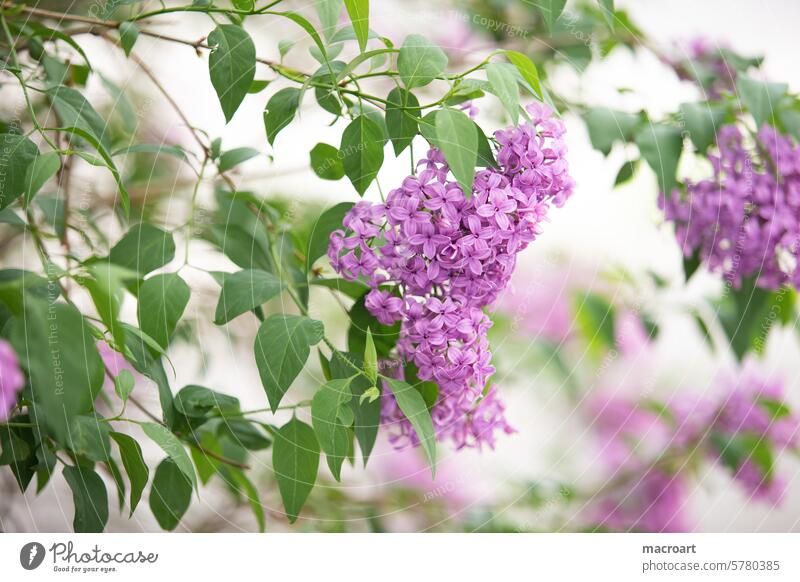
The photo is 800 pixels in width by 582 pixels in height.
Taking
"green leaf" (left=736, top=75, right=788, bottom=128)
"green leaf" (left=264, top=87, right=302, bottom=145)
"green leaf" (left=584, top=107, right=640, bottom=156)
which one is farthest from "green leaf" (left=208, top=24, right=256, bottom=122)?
"green leaf" (left=736, top=75, right=788, bottom=128)

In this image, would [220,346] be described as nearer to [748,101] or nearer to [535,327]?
[535,327]

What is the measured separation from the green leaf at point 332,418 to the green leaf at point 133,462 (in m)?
0.09

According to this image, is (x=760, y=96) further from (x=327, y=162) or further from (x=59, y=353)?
(x=59, y=353)

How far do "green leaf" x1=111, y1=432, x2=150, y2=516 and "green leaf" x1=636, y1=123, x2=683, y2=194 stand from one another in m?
0.38

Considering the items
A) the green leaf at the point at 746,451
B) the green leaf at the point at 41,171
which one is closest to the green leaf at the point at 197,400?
the green leaf at the point at 41,171

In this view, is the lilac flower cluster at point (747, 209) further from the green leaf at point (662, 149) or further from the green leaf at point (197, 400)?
the green leaf at point (197, 400)

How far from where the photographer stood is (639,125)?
53 cm

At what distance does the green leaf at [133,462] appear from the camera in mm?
363

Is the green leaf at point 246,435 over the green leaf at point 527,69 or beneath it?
beneath

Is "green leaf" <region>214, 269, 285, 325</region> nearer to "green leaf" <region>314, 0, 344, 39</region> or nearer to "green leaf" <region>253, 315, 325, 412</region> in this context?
"green leaf" <region>253, 315, 325, 412</region>

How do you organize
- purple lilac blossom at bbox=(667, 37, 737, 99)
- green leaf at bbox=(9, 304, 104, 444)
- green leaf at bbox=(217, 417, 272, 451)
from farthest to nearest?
purple lilac blossom at bbox=(667, 37, 737, 99) < green leaf at bbox=(217, 417, 272, 451) < green leaf at bbox=(9, 304, 104, 444)

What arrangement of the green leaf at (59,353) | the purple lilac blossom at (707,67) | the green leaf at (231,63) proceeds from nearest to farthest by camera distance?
the green leaf at (59,353)
the green leaf at (231,63)
the purple lilac blossom at (707,67)

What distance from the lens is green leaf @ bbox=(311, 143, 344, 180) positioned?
1.37 feet
